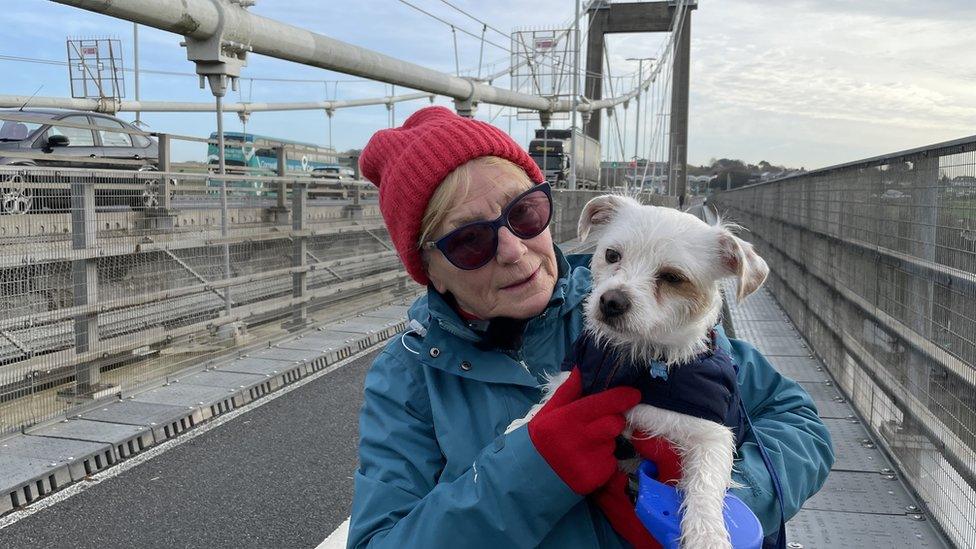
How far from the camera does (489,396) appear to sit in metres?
1.93

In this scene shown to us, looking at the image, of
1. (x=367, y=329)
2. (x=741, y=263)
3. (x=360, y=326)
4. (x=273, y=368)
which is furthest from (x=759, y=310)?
(x=741, y=263)

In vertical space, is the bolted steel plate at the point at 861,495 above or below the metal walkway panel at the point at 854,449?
below

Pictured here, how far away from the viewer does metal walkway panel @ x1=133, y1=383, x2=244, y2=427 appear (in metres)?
6.55

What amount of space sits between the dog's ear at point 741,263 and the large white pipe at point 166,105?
2151 cm

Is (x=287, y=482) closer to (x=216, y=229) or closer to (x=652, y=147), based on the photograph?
(x=216, y=229)

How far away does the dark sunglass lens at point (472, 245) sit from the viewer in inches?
81.6

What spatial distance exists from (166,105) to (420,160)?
4170 centimetres

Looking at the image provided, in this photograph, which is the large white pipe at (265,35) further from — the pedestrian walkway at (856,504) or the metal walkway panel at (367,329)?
the pedestrian walkway at (856,504)

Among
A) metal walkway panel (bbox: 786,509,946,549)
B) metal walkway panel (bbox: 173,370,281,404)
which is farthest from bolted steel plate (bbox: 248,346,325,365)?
metal walkway panel (bbox: 786,509,946,549)

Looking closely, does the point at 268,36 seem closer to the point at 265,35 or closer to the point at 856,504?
the point at 265,35

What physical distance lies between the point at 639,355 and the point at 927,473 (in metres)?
2.24

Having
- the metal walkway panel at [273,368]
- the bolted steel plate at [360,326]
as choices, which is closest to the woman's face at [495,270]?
the metal walkway panel at [273,368]

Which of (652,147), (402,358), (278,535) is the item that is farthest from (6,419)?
(652,147)

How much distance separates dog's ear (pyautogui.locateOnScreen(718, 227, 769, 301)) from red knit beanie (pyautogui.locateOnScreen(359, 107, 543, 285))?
0.59m
